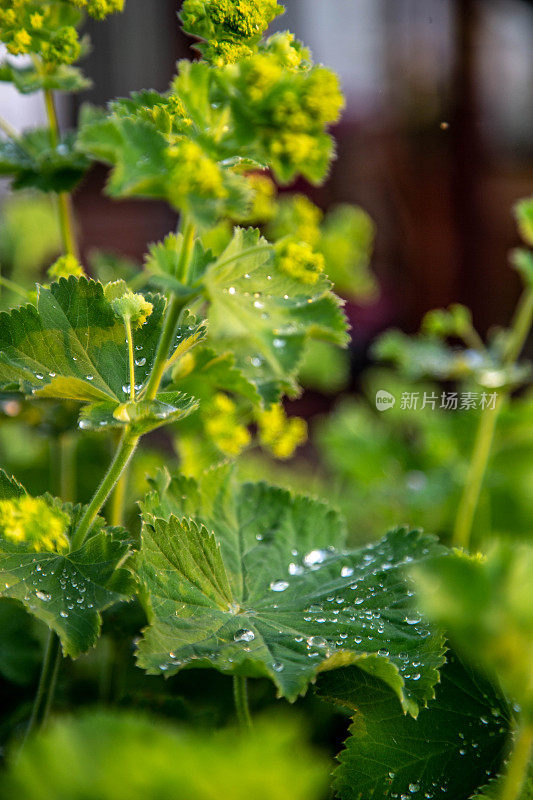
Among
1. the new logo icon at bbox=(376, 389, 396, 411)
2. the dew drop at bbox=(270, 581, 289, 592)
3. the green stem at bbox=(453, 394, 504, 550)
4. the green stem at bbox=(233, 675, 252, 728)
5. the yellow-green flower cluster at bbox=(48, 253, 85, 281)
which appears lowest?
the new logo icon at bbox=(376, 389, 396, 411)

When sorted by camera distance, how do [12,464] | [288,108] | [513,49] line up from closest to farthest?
[288,108], [12,464], [513,49]

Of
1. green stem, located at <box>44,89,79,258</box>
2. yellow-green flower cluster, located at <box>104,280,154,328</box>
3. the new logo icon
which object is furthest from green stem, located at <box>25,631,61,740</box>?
the new logo icon

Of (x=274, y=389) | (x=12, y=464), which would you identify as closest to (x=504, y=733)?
(x=274, y=389)

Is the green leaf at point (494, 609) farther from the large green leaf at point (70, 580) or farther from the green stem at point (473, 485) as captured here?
the green stem at point (473, 485)

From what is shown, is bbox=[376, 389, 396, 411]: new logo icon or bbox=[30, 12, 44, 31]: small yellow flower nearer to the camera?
bbox=[30, 12, 44, 31]: small yellow flower

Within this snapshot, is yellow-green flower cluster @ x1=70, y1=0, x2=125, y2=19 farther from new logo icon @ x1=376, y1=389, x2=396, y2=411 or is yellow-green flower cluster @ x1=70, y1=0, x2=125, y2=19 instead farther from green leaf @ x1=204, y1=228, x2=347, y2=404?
new logo icon @ x1=376, y1=389, x2=396, y2=411

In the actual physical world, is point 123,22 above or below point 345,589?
above

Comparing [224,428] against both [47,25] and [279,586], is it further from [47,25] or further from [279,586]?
[47,25]

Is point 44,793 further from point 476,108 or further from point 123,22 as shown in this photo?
point 123,22
